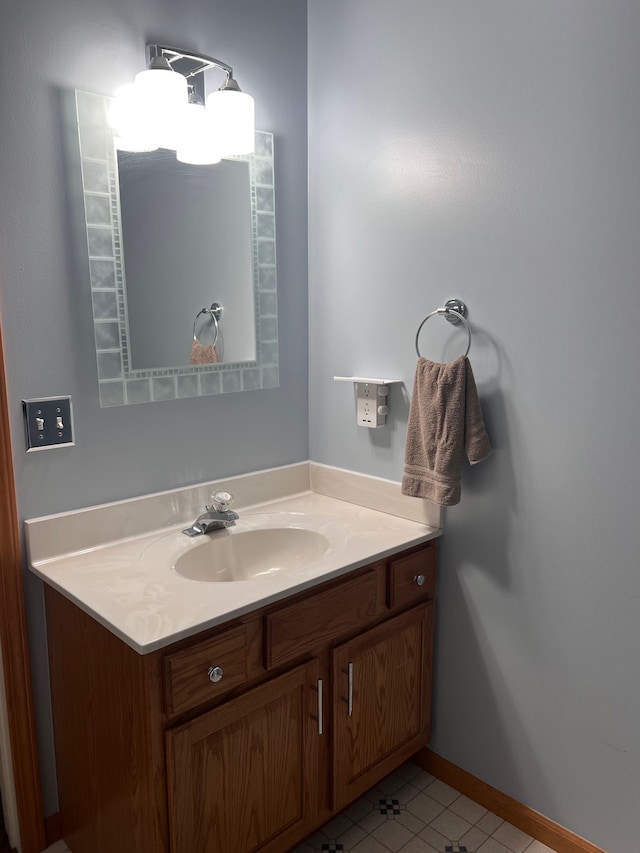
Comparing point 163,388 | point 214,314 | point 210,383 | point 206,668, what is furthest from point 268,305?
point 206,668

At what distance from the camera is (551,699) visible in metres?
1.65

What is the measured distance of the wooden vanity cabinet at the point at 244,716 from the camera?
1.30m

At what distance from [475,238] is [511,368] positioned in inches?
13.2

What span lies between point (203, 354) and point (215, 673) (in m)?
0.87

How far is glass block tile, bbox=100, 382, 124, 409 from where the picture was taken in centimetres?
166

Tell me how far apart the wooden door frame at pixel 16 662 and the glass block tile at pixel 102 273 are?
282mm

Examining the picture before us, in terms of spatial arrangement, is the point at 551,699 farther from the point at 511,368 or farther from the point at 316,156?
the point at 316,156

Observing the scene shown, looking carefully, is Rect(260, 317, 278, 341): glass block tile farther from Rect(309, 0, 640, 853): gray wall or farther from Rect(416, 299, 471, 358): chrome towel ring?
Rect(416, 299, 471, 358): chrome towel ring

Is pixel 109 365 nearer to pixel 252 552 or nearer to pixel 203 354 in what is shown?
pixel 203 354

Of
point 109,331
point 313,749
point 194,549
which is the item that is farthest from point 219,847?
point 109,331

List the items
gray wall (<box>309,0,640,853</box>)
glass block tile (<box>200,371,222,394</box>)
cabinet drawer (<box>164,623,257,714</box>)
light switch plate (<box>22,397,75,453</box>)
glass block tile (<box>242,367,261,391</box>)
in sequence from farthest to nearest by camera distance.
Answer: glass block tile (<box>242,367,261,391</box>)
glass block tile (<box>200,371,222,394</box>)
light switch plate (<box>22,397,75,453</box>)
gray wall (<box>309,0,640,853</box>)
cabinet drawer (<box>164,623,257,714</box>)

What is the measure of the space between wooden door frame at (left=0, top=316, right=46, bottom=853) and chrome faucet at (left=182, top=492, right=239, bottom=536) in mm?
416

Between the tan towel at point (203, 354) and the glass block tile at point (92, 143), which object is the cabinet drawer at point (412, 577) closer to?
the tan towel at point (203, 354)

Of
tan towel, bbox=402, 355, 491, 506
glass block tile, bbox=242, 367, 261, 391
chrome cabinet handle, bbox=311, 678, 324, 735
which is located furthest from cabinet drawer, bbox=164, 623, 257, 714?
glass block tile, bbox=242, 367, 261, 391
